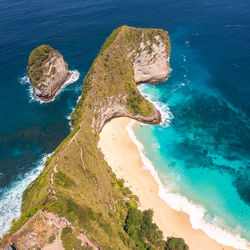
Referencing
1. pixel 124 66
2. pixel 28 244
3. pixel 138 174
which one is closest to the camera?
pixel 28 244

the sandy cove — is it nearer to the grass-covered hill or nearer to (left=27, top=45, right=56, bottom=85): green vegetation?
the grass-covered hill

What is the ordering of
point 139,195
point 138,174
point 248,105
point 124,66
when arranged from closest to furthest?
point 139,195, point 138,174, point 124,66, point 248,105

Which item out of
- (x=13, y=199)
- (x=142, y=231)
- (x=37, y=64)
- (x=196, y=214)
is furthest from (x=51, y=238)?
(x=37, y=64)

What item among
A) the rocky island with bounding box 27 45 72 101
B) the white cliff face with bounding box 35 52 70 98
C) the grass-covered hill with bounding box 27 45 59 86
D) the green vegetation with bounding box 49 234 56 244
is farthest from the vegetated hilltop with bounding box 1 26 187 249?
the grass-covered hill with bounding box 27 45 59 86

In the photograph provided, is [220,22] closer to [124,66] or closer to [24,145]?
[124,66]

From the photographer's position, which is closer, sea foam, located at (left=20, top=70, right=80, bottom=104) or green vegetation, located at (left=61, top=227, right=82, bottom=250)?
green vegetation, located at (left=61, top=227, right=82, bottom=250)

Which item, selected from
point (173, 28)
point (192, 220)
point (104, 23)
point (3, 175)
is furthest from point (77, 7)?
point (192, 220)

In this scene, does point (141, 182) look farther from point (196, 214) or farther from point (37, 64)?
point (37, 64)
